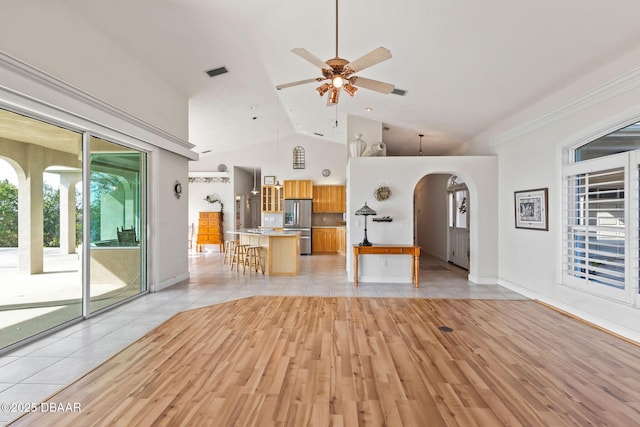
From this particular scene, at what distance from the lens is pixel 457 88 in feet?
15.5

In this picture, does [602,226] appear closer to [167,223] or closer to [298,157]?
[167,223]

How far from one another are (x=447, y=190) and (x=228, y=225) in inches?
286

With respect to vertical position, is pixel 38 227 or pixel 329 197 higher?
pixel 329 197

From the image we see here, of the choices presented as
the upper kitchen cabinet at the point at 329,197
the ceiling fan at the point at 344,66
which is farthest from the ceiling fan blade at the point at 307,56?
the upper kitchen cabinet at the point at 329,197

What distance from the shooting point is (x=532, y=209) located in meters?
4.86

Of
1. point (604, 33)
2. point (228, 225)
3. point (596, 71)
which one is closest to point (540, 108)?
point (596, 71)

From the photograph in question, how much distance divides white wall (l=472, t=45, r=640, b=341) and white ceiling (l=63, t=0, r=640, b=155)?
0.86ft

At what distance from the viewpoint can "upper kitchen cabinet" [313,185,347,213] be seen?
34.9ft

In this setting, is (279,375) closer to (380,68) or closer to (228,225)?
(380,68)

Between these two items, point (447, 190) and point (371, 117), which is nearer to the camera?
Result: point (371, 117)

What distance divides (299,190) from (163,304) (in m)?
6.55

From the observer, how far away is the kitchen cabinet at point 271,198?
10750mm

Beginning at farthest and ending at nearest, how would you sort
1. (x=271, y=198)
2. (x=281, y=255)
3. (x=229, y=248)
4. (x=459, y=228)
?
(x=271, y=198) < (x=229, y=248) < (x=459, y=228) < (x=281, y=255)

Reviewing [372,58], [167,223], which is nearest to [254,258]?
[167,223]
